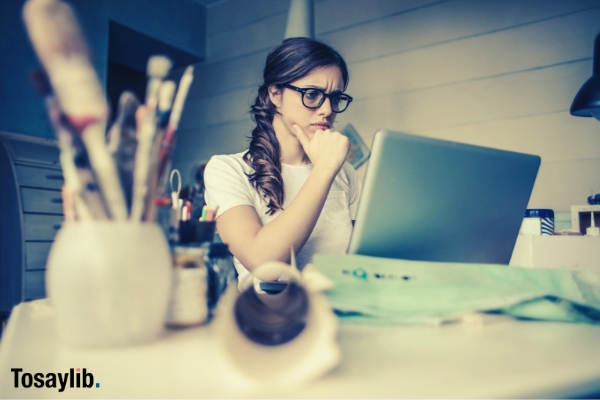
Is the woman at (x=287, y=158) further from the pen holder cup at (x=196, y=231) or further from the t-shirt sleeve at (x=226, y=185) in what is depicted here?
the pen holder cup at (x=196, y=231)

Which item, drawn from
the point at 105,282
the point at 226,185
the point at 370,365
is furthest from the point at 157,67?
the point at 226,185

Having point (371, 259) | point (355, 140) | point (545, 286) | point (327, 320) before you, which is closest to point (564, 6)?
point (355, 140)

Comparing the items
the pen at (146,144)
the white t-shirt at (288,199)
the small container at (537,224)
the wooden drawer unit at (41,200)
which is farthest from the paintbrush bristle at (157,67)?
the wooden drawer unit at (41,200)

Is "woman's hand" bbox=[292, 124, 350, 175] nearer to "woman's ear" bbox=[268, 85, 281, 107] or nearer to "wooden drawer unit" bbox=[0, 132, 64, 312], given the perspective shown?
"woman's ear" bbox=[268, 85, 281, 107]

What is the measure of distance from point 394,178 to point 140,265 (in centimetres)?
41

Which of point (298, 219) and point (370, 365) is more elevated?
point (298, 219)

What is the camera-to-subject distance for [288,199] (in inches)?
56.7

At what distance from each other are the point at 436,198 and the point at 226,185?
27.4 inches

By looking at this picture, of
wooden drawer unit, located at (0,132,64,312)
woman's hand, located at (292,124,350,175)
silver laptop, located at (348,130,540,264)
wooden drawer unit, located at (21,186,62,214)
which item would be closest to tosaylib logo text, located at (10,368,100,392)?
silver laptop, located at (348,130,540,264)

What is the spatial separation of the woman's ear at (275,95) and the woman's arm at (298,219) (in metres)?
0.41

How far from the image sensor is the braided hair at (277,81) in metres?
1.37

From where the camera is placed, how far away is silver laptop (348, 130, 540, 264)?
688 millimetres

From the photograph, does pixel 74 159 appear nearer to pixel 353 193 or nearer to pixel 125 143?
pixel 125 143

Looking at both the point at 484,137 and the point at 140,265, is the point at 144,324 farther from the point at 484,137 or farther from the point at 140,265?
the point at 484,137
